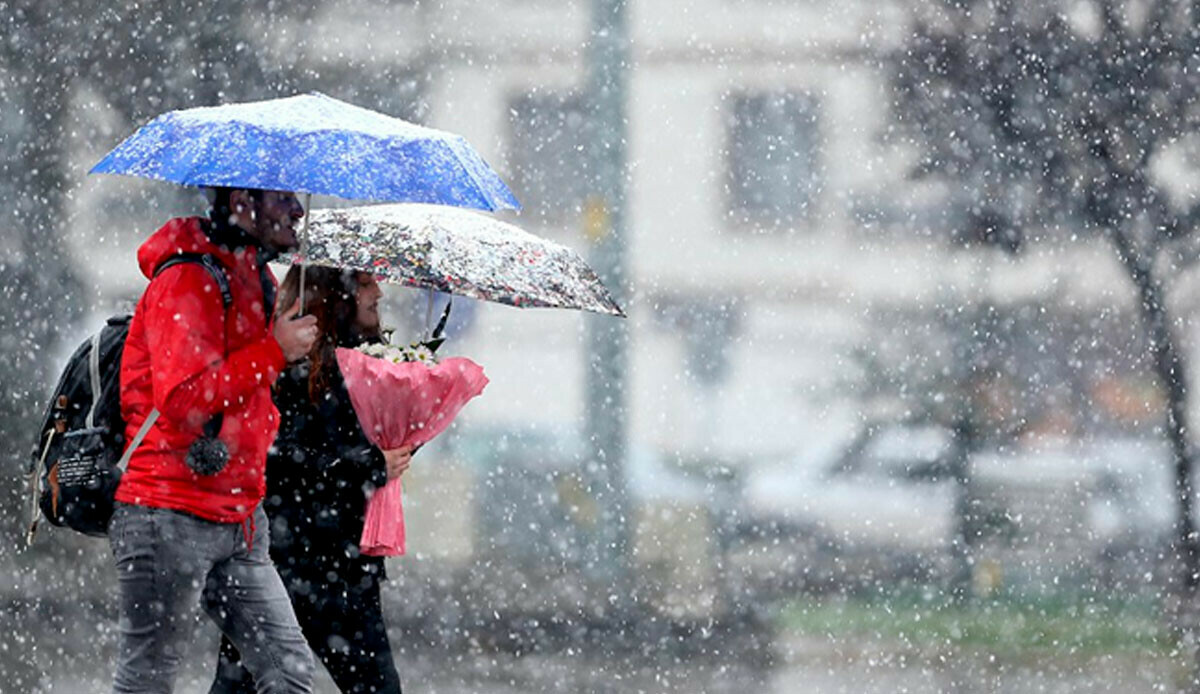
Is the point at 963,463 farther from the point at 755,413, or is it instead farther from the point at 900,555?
the point at 755,413

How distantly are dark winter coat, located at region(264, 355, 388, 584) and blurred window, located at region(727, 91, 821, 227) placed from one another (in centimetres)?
1380

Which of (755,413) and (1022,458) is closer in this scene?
(1022,458)

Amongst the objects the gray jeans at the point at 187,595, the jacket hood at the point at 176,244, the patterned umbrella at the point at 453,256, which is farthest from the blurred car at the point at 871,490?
the jacket hood at the point at 176,244

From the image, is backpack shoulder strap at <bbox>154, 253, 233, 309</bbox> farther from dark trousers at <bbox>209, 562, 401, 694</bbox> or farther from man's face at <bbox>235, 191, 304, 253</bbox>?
dark trousers at <bbox>209, 562, 401, 694</bbox>

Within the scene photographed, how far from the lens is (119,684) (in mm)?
4441

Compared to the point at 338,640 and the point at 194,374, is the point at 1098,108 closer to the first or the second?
the point at 338,640

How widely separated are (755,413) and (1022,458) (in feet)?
12.4

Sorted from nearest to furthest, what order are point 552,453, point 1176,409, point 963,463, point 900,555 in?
point 1176,409
point 963,463
point 900,555
point 552,453

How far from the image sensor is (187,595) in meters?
4.40

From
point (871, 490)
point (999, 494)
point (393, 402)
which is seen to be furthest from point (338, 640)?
point (871, 490)

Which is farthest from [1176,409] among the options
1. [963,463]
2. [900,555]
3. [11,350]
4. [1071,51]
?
[11,350]

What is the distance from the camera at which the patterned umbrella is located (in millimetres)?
4965

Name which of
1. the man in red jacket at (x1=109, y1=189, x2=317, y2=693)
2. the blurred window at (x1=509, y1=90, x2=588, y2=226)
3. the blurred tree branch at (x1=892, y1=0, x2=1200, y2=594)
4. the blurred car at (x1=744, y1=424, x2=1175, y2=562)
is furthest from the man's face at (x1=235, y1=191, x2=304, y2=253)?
the blurred window at (x1=509, y1=90, x2=588, y2=226)

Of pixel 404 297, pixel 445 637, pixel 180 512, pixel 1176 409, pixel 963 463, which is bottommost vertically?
pixel 180 512
